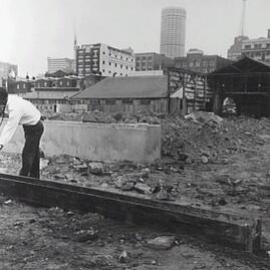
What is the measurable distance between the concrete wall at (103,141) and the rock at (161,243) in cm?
377

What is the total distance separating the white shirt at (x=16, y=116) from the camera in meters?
3.91

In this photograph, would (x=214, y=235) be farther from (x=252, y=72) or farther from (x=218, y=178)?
(x=252, y=72)

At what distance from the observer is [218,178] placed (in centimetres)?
629

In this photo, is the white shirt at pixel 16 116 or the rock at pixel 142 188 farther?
the rock at pixel 142 188

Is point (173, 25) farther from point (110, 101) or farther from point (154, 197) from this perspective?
point (110, 101)

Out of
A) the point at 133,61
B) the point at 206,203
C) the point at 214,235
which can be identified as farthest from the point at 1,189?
the point at 133,61

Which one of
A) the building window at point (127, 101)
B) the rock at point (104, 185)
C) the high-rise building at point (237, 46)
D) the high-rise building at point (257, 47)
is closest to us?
the rock at point (104, 185)

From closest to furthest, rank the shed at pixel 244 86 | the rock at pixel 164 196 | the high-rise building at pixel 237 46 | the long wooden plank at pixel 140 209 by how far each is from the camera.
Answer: the long wooden plank at pixel 140 209 → the rock at pixel 164 196 → the high-rise building at pixel 237 46 → the shed at pixel 244 86

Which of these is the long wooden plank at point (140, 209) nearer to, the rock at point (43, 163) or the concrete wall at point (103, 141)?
the rock at point (43, 163)

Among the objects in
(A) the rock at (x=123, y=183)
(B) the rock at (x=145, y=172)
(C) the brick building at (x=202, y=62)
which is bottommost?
(A) the rock at (x=123, y=183)

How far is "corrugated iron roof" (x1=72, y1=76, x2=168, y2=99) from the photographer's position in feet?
105

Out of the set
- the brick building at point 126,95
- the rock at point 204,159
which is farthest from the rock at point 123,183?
the brick building at point 126,95

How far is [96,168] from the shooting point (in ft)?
21.4

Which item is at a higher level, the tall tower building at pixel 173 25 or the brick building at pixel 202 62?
the brick building at pixel 202 62
